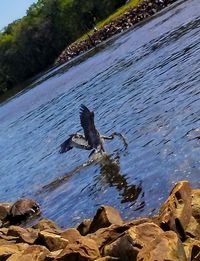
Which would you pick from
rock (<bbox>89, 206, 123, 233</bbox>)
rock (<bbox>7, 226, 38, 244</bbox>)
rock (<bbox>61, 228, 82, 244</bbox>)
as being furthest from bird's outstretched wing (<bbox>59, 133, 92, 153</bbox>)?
rock (<bbox>61, 228, 82, 244</bbox>)

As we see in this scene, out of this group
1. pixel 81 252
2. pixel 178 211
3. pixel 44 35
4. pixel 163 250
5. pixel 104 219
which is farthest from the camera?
pixel 44 35

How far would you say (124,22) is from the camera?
11606cm

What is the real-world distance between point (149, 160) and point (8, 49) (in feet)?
559

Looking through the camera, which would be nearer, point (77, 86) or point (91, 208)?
point (91, 208)

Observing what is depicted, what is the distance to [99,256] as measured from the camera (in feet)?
48.0

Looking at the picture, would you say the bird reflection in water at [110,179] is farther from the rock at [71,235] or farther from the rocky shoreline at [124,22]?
the rocky shoreline at [124,22]

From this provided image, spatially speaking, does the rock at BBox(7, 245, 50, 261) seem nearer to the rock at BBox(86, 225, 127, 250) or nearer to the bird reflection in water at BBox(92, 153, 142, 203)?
the rock at BBox(86, 225, 127, 250)

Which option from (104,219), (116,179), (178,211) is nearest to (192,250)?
(178,211)

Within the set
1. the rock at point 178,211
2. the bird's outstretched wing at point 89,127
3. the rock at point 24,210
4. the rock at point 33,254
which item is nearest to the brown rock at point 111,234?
the rock at point 178,211

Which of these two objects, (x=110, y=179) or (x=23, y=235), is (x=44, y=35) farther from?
(x=23, y=235)

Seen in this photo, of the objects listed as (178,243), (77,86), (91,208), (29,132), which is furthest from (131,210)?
(77,86)

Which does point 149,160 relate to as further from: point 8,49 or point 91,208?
point 8,49

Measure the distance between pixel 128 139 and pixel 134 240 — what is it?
17.4 metres

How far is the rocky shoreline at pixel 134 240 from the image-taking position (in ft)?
42.3
